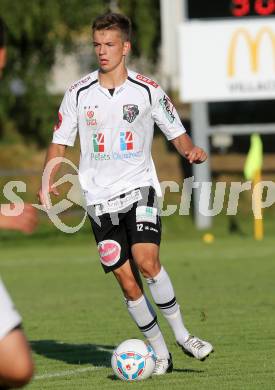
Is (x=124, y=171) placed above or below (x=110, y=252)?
above

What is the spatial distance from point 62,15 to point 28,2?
3.44ft

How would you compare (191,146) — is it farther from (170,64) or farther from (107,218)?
(170,64)

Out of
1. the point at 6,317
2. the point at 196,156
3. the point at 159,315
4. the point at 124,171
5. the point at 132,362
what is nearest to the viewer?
the point at 6,317

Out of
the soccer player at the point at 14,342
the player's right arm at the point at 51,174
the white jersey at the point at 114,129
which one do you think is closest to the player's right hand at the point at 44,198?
the player's right arm at the point at 51,174

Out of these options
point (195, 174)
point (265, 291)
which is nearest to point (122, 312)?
point (265, 291)

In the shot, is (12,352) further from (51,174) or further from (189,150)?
(189,150)

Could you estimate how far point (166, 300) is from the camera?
8055 millimetres

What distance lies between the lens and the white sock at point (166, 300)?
315 inches

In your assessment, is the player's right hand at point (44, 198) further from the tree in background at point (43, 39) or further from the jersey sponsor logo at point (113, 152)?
the tree in background at point (43, 39)

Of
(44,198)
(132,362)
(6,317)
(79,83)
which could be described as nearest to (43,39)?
(79,83)

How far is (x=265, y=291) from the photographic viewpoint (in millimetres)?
13094

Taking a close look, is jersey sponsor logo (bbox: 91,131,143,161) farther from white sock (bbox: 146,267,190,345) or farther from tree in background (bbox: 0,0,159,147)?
tree in background (bbox: 0,0,159,147)

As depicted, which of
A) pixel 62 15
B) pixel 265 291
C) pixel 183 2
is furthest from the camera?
pixel 62 15

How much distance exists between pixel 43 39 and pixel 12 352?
20588 millimetres
